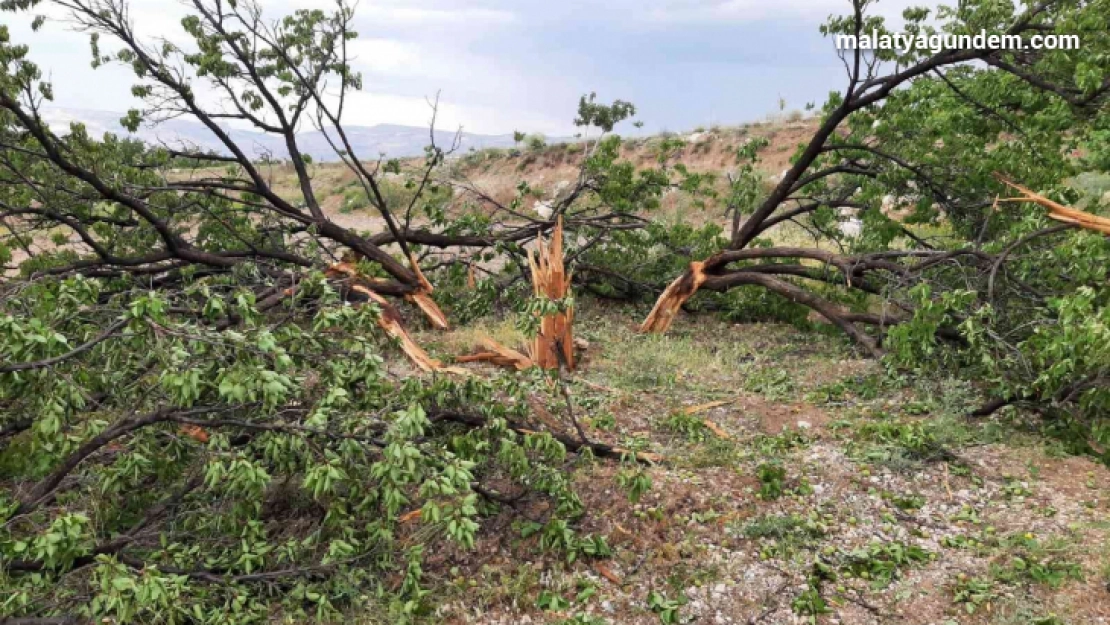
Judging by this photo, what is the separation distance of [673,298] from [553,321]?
7.49 feet

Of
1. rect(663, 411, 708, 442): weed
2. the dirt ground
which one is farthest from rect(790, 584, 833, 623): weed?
rect(663, 411, 708, 442): weed

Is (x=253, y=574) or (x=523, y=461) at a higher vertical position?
(x=523, y=461)

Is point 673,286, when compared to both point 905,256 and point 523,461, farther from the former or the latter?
point 523,461

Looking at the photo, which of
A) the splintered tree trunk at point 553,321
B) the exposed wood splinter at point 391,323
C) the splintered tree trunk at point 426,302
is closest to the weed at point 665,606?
the exposed wood splinter at point 391,323

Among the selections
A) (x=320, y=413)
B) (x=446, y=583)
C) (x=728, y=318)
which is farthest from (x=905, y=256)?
(x=320, y=413)

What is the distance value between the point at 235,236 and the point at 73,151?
6.16 ft

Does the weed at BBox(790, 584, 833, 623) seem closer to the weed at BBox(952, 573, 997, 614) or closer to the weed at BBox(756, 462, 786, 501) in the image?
the weed at BBox(952, 573, 997, 614)

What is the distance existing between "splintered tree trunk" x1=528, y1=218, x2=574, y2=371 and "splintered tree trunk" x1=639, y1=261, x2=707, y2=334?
1421mm

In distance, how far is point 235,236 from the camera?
25.6 ft

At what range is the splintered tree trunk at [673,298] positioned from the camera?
786 cm

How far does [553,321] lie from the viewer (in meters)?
6.30

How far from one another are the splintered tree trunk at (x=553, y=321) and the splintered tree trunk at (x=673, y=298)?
56.0 inches

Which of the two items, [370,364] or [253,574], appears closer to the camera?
[253,574]

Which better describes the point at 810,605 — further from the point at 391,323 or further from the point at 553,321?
the point at 391,323
